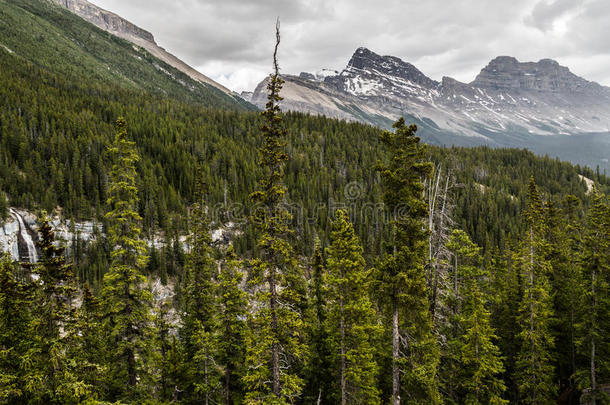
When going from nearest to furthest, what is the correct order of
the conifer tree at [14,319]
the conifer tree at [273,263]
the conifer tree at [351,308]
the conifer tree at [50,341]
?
the conifer tree at [50,341] < the conifer tree at [14,319] < the conifer tree at [273,263] < the conifer tree at [351,308]

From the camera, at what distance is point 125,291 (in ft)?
50.0

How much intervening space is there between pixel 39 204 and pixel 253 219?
9150cm

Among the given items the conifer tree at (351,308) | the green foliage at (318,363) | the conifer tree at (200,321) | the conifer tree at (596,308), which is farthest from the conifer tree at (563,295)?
the conifer tree at (200,321)

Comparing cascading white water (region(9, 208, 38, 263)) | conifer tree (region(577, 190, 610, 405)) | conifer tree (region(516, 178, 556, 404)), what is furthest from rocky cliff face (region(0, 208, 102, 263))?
conifer tree (region(577, 190, 610, 405))

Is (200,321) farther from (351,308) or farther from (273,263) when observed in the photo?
(273,263)

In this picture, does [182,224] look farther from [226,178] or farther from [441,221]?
[441,221]

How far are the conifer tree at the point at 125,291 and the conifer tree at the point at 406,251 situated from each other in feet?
38.7

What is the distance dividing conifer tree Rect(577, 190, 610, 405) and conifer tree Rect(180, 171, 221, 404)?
2478 centimetres

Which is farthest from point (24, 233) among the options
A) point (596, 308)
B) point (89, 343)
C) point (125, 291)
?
point (596, 308)

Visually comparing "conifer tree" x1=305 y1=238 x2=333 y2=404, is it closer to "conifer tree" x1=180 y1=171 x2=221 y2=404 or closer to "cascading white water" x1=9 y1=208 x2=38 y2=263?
"conifer tree" x1=180 y1=171 x2=221 y2=404

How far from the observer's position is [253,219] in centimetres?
1444

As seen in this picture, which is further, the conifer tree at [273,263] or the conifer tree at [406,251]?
the conifer tree at [406,251]

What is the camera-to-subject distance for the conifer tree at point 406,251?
1388 centimetres

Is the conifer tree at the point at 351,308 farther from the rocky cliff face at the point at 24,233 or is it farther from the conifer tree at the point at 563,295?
the rocky cliff face at the point at 24,233
